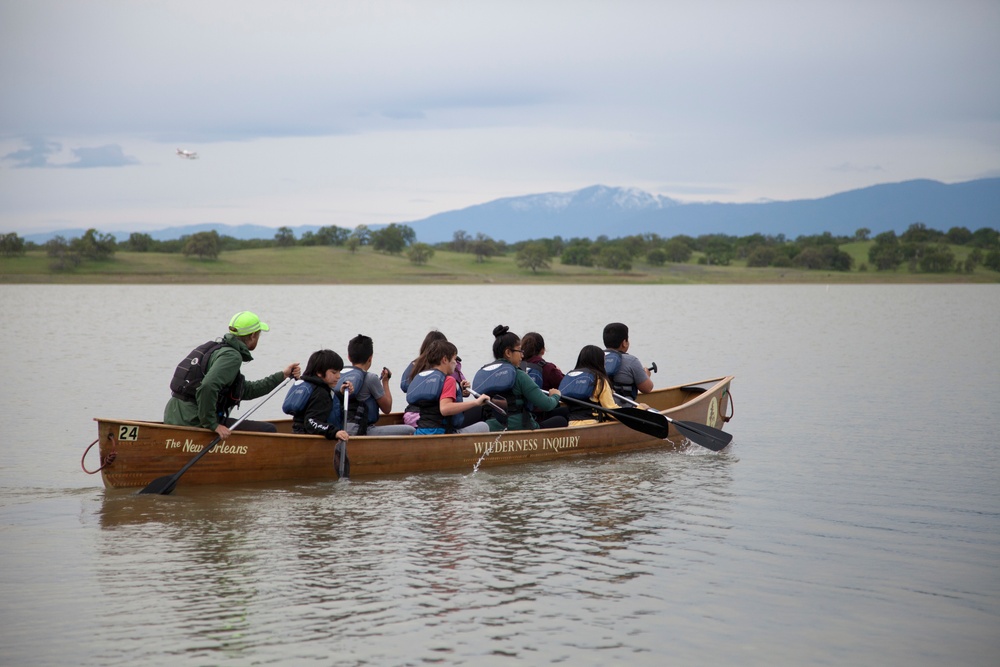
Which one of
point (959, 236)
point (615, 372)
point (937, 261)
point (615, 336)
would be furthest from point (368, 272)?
point (615, 336)

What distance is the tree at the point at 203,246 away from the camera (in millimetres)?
114625

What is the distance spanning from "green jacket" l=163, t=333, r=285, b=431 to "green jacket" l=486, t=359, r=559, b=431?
3.32m

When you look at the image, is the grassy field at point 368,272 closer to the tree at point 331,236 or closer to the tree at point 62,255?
the tree at point 62,255

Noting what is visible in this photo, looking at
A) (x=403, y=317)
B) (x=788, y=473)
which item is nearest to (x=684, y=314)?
(x=403, y=317)

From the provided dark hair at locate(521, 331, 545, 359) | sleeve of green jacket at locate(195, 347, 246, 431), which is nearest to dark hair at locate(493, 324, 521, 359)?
dark hair at locate(521, 331, 545, 359)

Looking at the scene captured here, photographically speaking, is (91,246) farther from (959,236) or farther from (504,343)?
(959,236)

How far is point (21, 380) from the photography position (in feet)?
68.6

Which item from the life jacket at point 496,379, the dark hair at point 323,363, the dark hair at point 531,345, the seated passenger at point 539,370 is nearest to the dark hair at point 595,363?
the seated passenger at point 539,370

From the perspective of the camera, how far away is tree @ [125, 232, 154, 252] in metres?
124

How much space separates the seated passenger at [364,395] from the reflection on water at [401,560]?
718mm

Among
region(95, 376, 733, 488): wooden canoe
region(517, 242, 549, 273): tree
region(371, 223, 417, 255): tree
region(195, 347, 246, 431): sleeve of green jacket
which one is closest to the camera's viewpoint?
region(195, 347, 246, 431): sleeve of green jacket

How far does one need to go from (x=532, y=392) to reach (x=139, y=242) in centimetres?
12125

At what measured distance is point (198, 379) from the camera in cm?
1051

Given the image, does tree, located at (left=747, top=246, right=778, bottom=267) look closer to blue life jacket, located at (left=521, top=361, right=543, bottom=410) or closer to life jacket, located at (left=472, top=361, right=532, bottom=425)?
blue life jacket, located at (left=521, top=361, right=543, bottom=410)
